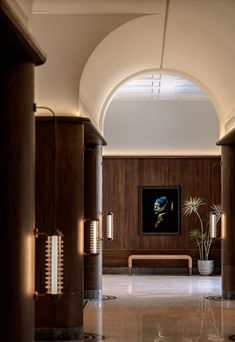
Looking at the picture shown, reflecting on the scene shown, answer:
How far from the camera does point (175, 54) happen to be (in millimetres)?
11797

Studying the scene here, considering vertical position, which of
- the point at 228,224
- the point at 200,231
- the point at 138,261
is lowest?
the point at 138,261

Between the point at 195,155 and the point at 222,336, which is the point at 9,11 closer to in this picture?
the point at 222,336

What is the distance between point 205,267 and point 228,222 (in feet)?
16.0

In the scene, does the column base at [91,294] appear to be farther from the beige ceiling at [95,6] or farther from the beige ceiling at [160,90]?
the beige ceiling at [95,6]

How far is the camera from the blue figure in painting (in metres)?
18.7

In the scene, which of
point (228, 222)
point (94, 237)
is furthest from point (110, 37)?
point (228, 222)

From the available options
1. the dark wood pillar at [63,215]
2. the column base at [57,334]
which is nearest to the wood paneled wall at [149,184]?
the dark wood pillar at [63,215]

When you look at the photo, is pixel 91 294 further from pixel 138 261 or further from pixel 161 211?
pixel 161 211

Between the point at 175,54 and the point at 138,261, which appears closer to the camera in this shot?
the point at 175,54

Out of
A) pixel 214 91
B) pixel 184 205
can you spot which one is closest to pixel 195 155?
pixel 184 205

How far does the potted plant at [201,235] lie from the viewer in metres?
18.1

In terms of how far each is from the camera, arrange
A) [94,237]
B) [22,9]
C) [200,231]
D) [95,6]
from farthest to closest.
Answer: [200,231] → [94,237] → [95,6] → [22,9]

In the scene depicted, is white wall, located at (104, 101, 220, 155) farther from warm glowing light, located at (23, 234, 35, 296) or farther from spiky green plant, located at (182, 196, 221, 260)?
warm glowing light, located at (23, 234, 35, 296)

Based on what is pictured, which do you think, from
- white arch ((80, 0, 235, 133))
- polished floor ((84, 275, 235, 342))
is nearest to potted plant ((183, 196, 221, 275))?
polished floor ((84, 275, 235, 342))
